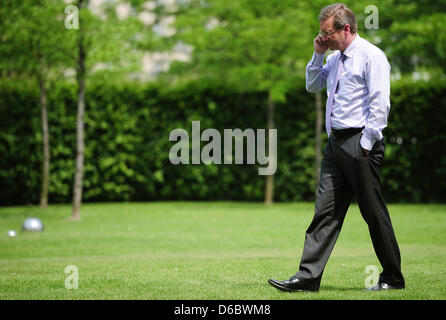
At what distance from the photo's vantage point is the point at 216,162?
18922 millimetres

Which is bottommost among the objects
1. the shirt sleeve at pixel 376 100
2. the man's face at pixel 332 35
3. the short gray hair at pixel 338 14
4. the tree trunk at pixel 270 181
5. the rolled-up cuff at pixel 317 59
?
the tree trunk at pixel 270 181

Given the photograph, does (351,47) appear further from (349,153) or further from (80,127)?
(80,127)

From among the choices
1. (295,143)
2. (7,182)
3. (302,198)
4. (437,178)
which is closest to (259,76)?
(295,143)

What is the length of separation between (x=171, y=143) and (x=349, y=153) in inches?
557

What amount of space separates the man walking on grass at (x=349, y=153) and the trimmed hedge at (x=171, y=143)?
12.8m

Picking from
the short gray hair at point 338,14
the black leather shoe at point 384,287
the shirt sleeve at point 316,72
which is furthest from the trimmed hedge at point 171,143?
the short gray hair at point 338,14

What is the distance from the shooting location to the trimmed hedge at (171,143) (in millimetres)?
17672

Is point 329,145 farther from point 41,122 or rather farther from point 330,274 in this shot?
point 41,122

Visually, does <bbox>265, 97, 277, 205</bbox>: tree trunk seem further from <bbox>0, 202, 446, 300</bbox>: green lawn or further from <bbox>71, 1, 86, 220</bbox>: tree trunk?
<bbox>71, 1, 86, 220</bbox>: tree trunk

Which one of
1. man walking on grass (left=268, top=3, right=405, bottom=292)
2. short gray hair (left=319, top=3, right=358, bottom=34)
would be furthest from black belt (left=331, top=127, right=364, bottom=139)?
short gray hair (left=319, top=3, right=358, bottom=34)

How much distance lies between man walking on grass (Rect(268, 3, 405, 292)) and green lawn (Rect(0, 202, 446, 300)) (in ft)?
0.82

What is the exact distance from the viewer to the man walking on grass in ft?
17.1

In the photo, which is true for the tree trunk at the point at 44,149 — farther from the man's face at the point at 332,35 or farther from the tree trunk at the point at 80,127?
the man's face at the point at 332,35

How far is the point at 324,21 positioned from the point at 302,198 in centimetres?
1392
